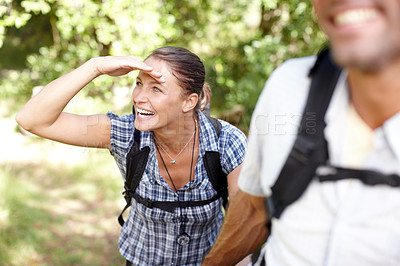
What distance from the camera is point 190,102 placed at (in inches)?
101

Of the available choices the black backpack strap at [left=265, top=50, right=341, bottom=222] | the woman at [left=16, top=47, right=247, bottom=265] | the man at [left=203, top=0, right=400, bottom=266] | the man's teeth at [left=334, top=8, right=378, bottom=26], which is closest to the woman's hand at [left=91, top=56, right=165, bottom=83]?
the woman at [left=16, top=47, right=247, bottom=265]

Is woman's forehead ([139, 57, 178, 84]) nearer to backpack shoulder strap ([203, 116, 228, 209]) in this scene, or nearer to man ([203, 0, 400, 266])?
backpack shoulder strap ([203, 116, 228, 209])

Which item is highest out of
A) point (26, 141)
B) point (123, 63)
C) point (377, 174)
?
point (123, 63)

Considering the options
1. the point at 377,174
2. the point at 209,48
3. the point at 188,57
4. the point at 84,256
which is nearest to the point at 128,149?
the point at 188,57

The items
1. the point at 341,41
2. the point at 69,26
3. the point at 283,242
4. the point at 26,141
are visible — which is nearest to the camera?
the point at 341,41

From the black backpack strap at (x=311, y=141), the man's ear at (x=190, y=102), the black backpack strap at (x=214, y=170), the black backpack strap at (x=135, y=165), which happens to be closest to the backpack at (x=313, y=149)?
the black backpack strap at (x=311, y=141)

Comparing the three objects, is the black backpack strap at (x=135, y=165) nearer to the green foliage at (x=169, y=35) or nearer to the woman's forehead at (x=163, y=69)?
the woman's forehead at (x=163, y=69)

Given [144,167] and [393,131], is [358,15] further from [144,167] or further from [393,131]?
[144,167]

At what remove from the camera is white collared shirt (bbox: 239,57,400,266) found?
1056 millimetres

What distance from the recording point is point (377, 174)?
1.04m

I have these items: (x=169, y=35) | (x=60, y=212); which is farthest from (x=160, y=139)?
(x=169, y=35)

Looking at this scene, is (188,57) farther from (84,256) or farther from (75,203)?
(75,203)

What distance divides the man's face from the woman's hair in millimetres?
1512

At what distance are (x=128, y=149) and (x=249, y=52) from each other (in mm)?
3668
